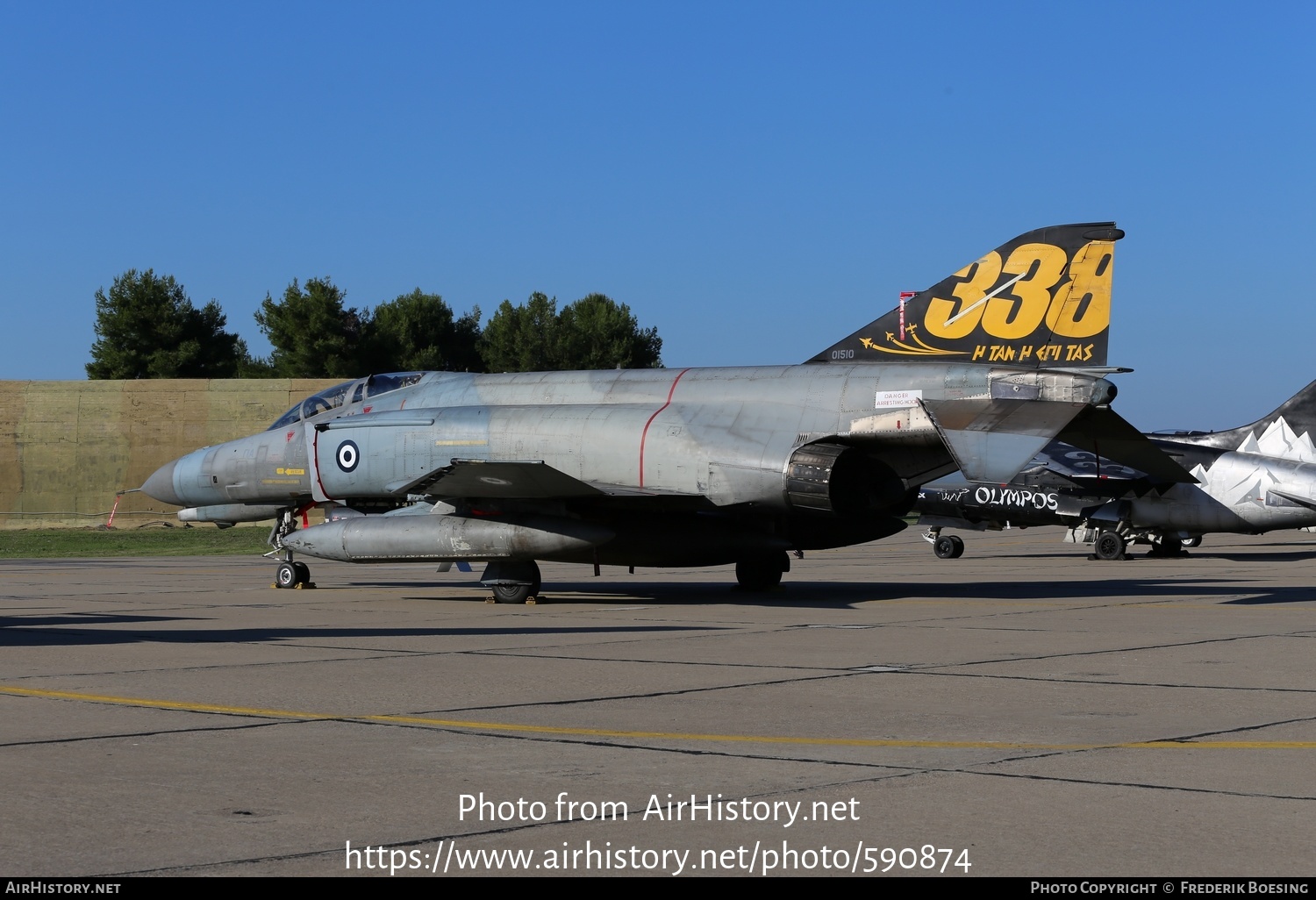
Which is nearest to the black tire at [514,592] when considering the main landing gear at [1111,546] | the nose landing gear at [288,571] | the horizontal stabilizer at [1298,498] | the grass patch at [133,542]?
the nose landing gear at [288,571]

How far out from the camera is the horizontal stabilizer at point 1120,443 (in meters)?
15.6

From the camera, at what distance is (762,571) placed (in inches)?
737

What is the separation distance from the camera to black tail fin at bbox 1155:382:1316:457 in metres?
28.8

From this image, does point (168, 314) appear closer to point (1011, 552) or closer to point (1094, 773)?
point (1011, 552)

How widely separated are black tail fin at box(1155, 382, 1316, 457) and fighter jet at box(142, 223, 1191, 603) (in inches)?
561

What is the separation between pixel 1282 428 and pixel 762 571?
15691 millimetres

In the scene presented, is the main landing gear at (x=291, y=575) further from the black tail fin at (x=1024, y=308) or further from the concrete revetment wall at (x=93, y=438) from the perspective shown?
the concrete revetment wall at (x=93, y=438)

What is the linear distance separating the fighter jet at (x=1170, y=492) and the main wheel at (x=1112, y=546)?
19 mm

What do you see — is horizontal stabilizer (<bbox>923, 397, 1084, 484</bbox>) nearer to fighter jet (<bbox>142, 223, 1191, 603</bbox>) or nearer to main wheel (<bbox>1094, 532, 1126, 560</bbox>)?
fighter jet (<bbox>142, 223, 1191, 603</bbox>)

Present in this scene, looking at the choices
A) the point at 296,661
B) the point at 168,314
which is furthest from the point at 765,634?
the point at 168,314

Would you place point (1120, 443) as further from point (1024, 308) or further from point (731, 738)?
point (731, 738)

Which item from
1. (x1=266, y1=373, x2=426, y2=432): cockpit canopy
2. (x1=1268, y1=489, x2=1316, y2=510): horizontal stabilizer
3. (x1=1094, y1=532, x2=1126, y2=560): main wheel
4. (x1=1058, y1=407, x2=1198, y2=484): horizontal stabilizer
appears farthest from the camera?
(x1=1094, y1=532, x2=1126, y2=560): main wheel

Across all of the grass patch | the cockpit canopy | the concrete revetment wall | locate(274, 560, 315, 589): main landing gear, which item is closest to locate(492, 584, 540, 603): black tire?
locate(274, 560, 315, 589): main landing gear

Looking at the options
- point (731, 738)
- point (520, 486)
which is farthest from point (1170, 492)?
point (731, 738)
